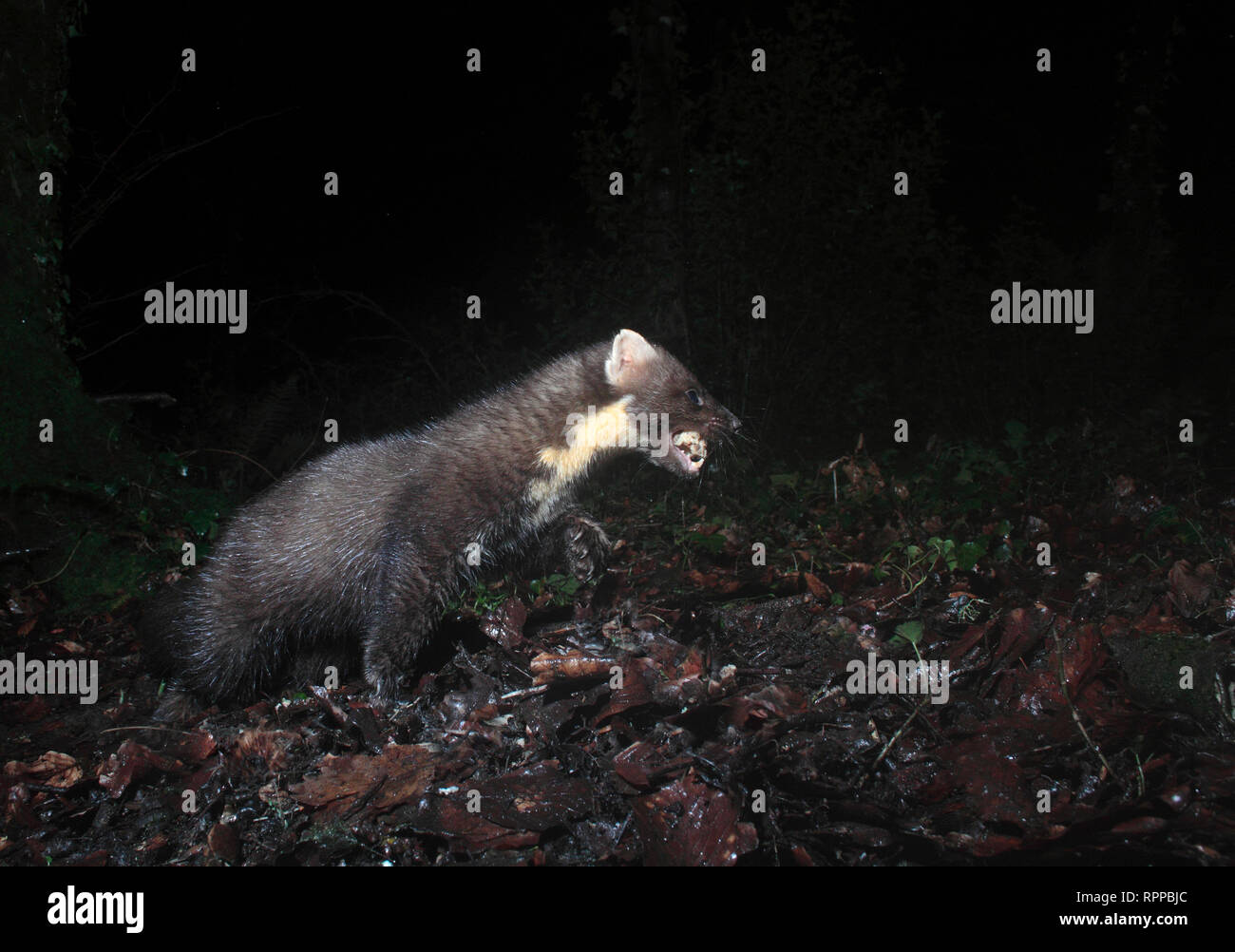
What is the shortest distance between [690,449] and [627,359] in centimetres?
73

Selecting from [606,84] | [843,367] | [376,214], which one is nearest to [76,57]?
[376,214]

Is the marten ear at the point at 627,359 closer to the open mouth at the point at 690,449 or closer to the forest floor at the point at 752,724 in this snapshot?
the open mouth at the point at 690,449

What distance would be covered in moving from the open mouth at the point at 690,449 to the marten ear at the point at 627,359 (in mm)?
483

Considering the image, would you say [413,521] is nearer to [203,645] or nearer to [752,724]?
[203,645]

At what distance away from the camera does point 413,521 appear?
4629 mm

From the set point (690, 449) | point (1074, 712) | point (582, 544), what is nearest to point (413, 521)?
point (582, 544)

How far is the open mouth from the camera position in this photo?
5.09m

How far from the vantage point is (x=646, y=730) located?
3502 millimetres

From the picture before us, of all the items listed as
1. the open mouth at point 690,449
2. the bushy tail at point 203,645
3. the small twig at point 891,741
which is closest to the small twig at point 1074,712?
the small twig at point 891,741

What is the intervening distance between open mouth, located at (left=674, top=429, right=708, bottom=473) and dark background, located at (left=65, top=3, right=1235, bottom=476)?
5.84 feet

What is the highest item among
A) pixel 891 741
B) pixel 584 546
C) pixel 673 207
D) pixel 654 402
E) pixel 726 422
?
pixel 673 207

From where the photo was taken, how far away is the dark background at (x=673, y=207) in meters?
7.94

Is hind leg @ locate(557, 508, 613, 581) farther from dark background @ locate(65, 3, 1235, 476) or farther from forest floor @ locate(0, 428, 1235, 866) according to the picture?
dark background @ locate(65, 3, 1235, 476)

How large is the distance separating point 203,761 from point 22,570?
2.98 meters
